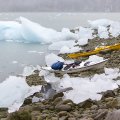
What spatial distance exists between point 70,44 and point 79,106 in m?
11.6

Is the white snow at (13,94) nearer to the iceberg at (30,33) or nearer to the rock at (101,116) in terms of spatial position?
the rock at (101,116)

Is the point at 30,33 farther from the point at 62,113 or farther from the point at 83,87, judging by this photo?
the point at 62,113

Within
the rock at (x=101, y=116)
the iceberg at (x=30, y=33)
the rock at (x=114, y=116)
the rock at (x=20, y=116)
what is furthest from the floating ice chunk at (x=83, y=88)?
the iceberg at (x=30, y=33)

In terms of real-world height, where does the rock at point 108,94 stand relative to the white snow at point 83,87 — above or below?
below

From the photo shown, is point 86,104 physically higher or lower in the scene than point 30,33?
lower

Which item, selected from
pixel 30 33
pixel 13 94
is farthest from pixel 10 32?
pixel 13 94

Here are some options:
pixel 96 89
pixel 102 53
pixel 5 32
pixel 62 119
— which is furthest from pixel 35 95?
pixel 5 32

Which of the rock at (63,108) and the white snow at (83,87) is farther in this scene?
the white snow at (83,87)

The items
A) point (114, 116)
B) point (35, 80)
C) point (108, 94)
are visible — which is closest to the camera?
point (114, 116)

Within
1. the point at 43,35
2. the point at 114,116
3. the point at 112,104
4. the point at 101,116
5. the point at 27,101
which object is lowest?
the point at 114,116

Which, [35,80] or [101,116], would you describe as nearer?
[101,116]

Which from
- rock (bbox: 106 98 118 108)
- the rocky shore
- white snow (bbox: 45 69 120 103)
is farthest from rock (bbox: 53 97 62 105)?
rock (bbox: 106 98 118 108)

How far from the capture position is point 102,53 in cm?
1216

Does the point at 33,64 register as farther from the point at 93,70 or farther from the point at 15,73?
the point at 93,70
